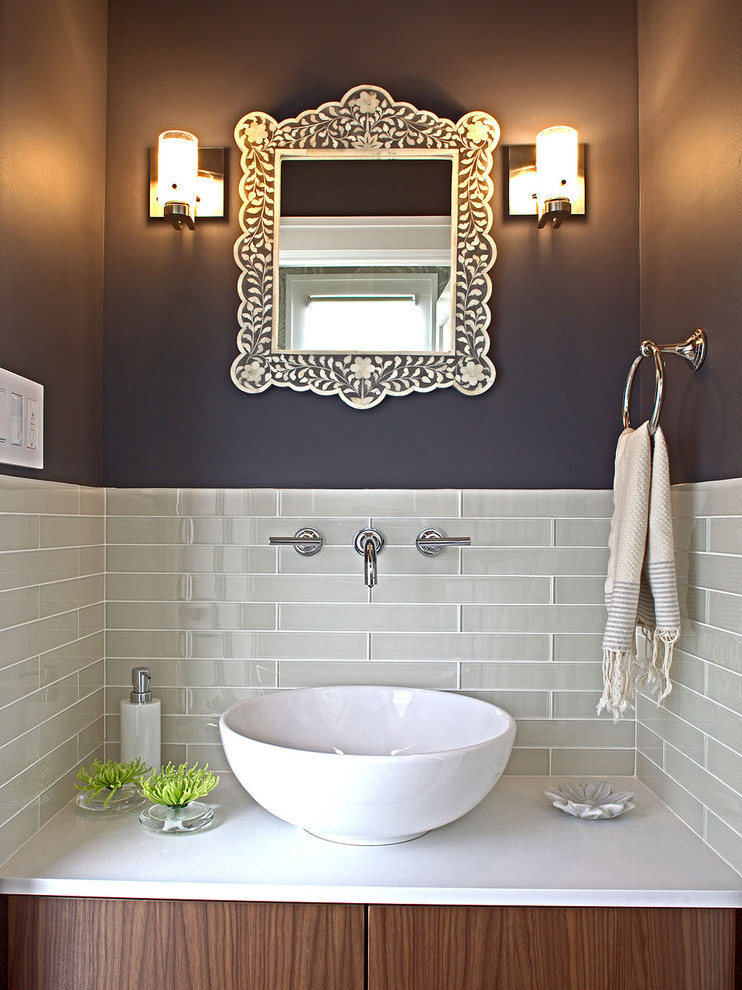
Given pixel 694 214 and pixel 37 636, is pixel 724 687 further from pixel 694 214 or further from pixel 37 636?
pixel 37 636

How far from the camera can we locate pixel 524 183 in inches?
68.6

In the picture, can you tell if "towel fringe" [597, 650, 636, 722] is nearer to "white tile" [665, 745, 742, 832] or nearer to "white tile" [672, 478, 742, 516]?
"white tile" [665, 745, 742, 832]

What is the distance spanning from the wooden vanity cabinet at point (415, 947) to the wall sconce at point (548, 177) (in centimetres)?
133

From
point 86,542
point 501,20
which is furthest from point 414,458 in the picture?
point 501,20

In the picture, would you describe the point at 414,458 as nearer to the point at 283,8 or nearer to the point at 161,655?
the point at 161,655

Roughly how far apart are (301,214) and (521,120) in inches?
20.8

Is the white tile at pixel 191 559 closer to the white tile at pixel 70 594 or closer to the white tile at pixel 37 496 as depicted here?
the white tile at pixel 70 594

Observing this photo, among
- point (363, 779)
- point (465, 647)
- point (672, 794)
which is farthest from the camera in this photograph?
point (465, 647)

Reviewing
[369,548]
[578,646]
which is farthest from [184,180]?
[578,646]

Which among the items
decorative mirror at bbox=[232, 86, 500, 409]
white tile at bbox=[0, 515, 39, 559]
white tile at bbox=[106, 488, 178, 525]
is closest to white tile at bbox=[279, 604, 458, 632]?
white tile at bbox=[106, 488, 178, 525]

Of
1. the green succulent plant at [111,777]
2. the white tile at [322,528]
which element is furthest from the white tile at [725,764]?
the green succulent plant at [111,777]

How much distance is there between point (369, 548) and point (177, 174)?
89 cm

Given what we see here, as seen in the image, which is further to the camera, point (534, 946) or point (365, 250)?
point (365, 250)

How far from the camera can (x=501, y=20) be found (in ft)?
5.76
